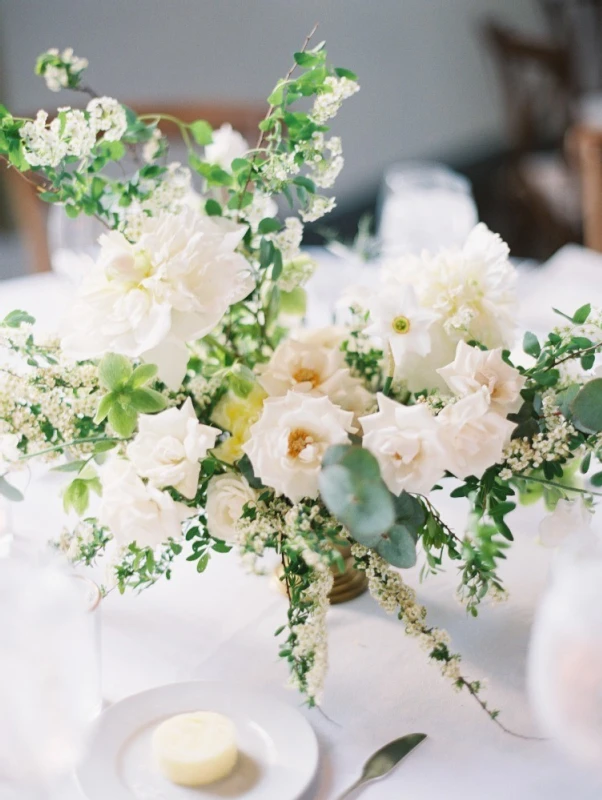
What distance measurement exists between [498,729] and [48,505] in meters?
0.58

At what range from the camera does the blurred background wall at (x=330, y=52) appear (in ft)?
9.00

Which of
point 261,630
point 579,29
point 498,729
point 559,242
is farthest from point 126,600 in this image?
point 579,29

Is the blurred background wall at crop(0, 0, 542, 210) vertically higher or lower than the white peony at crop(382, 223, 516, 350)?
lower

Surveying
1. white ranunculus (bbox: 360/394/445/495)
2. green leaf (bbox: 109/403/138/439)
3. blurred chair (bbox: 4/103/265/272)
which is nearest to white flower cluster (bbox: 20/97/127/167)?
green leaf (bbox: 109/403/138/439)

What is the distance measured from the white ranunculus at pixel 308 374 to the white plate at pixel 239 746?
0.25m

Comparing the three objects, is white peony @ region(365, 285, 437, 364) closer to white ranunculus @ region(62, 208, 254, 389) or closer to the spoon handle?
white ranunculus @ region(62, 208, 254, 389)

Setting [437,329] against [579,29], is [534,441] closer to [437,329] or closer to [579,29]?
[437,329]

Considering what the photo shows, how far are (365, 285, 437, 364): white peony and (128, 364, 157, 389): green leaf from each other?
0.17 meters

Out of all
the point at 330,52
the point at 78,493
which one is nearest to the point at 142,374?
the point at 78,493

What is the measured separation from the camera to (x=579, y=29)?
4590mm

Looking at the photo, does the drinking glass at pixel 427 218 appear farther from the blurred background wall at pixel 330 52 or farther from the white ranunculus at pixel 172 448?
the blurred background wall at pixel 330 52

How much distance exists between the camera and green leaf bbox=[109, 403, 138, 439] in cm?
68

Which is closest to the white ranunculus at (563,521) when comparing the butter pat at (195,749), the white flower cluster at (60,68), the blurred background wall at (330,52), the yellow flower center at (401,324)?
the yellow flower center at (401,324)

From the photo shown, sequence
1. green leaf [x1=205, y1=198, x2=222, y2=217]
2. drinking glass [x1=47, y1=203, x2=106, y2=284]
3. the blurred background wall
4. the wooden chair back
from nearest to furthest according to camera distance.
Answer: green leaf [x1=205, y1=198, x2=222, y2=217] → drinking glass [x1=47, y1=203, x2=106, y2=284] → the blurred background wall → the wooden chair back
